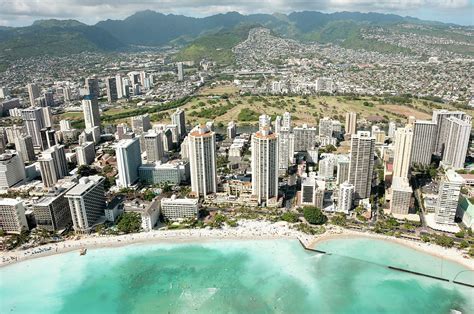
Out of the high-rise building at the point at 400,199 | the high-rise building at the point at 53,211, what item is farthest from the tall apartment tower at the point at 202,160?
the high-rise building at the point at 400,199

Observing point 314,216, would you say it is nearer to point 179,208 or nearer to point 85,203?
point 179,208

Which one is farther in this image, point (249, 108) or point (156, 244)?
point (249, 108)

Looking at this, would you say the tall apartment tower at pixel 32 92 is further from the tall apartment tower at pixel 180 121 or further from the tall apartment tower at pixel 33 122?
the tall apartment tower at pixel 180 121

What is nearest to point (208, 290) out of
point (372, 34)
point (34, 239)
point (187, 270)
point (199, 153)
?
point (187, 270)

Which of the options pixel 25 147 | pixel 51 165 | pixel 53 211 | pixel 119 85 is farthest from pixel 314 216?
pixel 119 85

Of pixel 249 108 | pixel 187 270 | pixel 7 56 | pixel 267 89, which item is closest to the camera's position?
pixel 187 270

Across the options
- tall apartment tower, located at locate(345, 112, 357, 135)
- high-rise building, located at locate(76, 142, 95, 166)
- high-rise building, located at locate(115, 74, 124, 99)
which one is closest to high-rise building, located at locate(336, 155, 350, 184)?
tall apartment tower, located at locate(345, 112, 357, 135)

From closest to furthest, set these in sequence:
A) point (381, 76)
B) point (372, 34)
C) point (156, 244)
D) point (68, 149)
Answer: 1. point (156, 244)
2. point (68, 149)
3. point (381, 76)
4. point (372, 34)

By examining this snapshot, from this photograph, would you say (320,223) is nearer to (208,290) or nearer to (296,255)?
(296,255)
